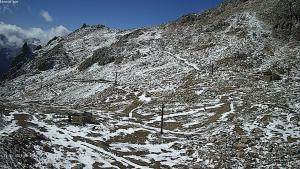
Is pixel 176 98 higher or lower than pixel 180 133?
higher

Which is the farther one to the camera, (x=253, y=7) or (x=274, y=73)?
(x=253, y=7)

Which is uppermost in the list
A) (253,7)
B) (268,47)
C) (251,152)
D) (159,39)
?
(253,7)

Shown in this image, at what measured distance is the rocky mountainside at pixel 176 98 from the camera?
32.1 meters

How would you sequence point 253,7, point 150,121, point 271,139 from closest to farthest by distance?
1. point 271,139
2. point 150,121
3. point 253,7

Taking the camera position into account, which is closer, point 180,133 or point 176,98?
point 180,133

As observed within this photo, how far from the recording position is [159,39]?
10569 cm

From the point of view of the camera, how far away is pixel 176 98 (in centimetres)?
5831

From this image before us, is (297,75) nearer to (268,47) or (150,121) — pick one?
(268,47)

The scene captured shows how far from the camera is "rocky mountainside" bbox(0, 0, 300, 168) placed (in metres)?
32.1

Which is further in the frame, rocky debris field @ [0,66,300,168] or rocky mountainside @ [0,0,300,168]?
rocky mountainside @ [0,0,300,168]

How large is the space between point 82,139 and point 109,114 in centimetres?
1618

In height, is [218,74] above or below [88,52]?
below

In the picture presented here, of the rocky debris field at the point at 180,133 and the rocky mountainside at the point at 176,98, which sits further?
the rocky mountainside at the point at 176,98

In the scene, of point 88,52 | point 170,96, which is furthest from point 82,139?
point 88,52
